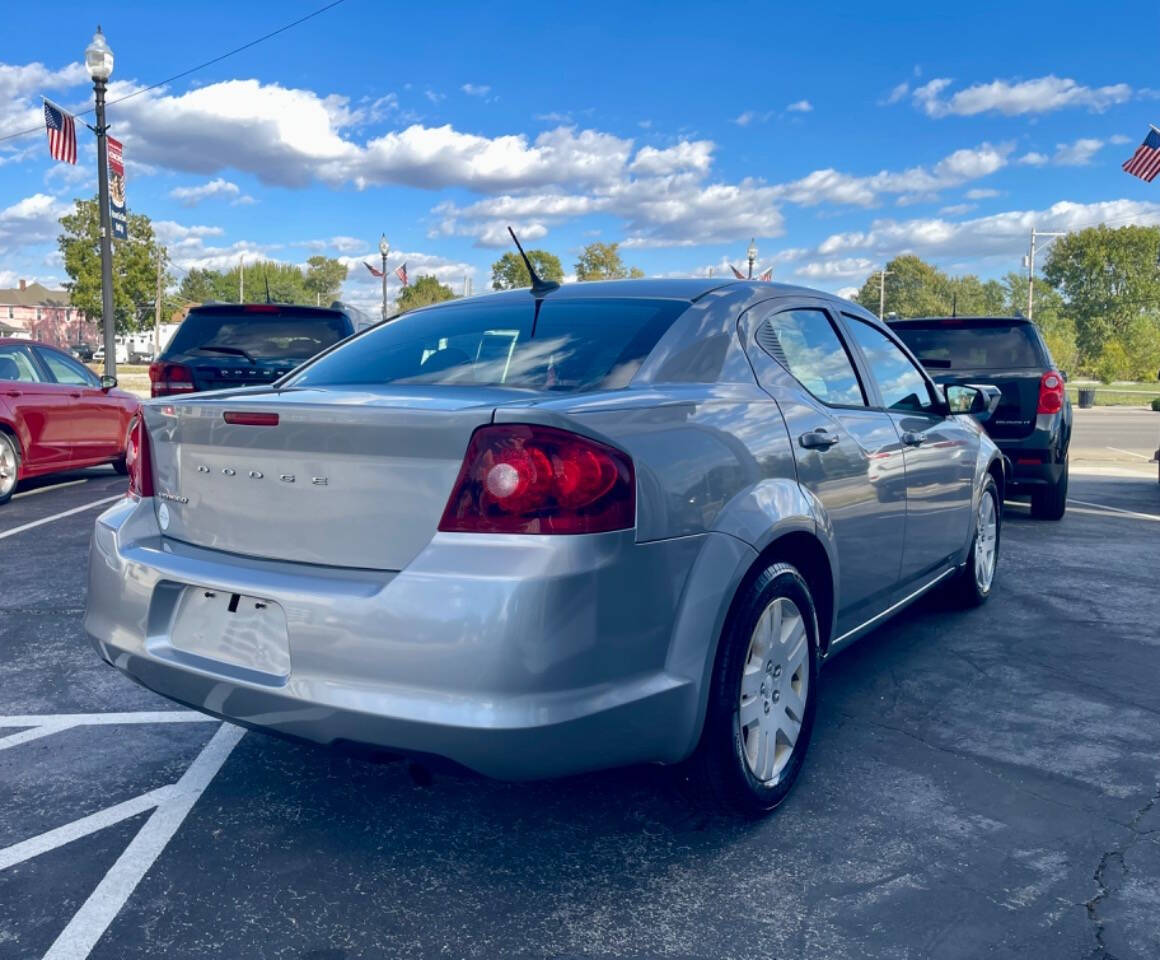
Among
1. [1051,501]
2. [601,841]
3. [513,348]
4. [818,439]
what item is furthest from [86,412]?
[601,841]

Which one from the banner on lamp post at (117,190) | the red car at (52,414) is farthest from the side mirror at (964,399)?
the banner on lamp post at (117,190)

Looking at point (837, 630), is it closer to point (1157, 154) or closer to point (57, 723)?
point (57, 723)

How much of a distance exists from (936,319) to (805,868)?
287 inches

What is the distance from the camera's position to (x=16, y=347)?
10648 millimetres

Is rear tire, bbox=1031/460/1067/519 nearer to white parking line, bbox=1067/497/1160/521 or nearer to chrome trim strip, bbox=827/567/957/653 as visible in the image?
white parking line, bbox=1067/497/1160/521

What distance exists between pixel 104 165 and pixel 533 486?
16.9 m

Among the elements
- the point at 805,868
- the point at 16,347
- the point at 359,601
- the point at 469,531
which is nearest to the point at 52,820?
the point at 359,601

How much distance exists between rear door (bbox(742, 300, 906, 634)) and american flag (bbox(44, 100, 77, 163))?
16092mm

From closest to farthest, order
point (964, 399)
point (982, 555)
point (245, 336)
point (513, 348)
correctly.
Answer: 1. point (513, 348)
2. point (964, 399)
3. point (982, 555)
4. point (245, 336)

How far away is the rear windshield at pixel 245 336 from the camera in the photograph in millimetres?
10008

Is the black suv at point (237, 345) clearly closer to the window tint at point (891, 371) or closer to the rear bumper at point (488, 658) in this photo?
the window tint at point (891, 371)

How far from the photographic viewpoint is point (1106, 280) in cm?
8462

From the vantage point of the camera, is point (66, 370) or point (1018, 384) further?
point (66, 370)

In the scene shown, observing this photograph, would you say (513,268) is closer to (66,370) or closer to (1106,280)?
(1106,280)
